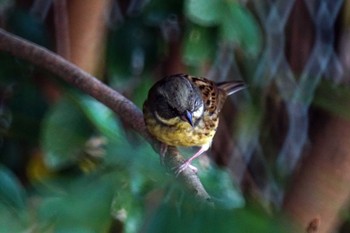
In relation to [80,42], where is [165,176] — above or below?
above

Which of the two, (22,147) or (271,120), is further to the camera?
(271,120)

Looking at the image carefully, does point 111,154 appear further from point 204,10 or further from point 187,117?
point 187,117

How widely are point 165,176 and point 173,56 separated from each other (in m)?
1.31

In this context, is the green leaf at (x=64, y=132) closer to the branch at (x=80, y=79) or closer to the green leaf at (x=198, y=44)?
the branch at (x=80, y=79)

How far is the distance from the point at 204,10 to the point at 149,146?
0.59 metres

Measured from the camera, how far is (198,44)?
1480 millimetres

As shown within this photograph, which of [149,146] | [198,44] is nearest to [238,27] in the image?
[198,44]

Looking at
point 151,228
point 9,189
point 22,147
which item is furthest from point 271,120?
point 151,228

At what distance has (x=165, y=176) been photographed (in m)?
0.59

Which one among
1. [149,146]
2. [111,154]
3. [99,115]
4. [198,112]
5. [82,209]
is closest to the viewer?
[82,209]

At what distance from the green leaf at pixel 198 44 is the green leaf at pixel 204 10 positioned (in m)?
0.10

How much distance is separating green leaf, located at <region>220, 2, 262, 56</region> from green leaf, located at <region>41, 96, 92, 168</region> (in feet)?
1.10

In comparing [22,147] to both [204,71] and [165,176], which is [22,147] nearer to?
[204,71]

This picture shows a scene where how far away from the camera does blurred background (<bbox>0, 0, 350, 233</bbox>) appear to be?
2.03ft
